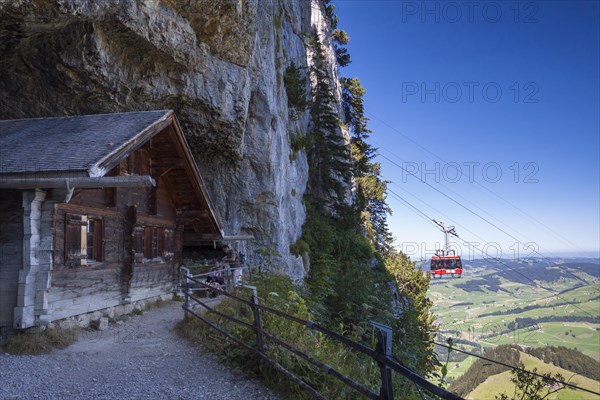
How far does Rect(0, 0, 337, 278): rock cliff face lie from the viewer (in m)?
12.5

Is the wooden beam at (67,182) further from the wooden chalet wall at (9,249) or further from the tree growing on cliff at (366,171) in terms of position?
the tree growing on cliff at (366,171)

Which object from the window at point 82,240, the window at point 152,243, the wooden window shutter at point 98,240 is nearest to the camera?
the window at point 82,240

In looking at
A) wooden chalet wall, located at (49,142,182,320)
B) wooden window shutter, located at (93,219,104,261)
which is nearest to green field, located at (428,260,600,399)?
wooden chalet wall, located at (49,142,182,320)

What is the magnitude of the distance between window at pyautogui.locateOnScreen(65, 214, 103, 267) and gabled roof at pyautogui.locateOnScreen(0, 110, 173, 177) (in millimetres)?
1663

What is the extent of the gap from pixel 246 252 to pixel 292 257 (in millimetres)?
3487

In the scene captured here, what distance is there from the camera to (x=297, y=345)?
6.25m

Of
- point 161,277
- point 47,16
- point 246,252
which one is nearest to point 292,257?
point 246,252

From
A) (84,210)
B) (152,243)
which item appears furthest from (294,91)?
(84,210)

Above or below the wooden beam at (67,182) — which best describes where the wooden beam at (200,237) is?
below

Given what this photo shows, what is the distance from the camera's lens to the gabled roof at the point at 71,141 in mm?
7656

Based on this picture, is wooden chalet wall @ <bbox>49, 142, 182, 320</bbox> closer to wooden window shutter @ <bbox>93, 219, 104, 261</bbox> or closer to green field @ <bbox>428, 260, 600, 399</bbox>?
wooden window shutter @ <bbox>93, 219, 104, 261</bbox>

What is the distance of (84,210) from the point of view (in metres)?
9.96

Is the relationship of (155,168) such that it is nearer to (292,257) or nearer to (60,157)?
(60,157)

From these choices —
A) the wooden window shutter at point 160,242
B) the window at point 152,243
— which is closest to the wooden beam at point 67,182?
the window at point 152,243
